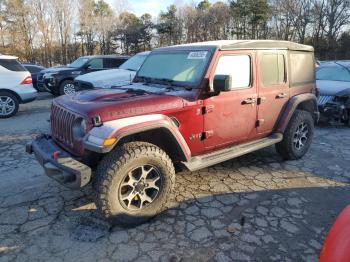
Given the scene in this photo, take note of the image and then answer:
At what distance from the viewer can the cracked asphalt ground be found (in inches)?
120

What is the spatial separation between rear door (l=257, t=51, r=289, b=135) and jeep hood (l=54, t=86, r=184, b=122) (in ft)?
4.79

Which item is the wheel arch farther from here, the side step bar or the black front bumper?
the black front bumper

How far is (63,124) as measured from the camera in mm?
3619

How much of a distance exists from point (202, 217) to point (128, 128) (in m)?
1.33

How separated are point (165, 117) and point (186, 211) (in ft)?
3.70

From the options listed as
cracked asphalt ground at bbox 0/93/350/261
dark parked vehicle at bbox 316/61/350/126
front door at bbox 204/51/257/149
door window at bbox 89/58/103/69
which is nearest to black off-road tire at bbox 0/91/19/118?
door window at bbox 89/58/103/69

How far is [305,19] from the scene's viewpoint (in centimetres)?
3494

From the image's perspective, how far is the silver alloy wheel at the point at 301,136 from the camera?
5278 millimetres

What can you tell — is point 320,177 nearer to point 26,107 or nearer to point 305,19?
point 26,107

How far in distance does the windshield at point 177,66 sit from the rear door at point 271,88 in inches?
38.3

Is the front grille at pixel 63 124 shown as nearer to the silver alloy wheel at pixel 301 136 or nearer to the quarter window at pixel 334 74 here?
the silver alloy wheel at pixel 301 136

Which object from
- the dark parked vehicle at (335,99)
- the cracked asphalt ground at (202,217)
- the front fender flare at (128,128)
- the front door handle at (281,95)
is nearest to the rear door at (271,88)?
the front door handle at (281,95)

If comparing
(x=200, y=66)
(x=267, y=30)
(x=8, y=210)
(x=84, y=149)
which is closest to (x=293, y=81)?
(x=200, y=66)

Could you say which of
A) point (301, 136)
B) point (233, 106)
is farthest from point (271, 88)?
point (301, 136)
